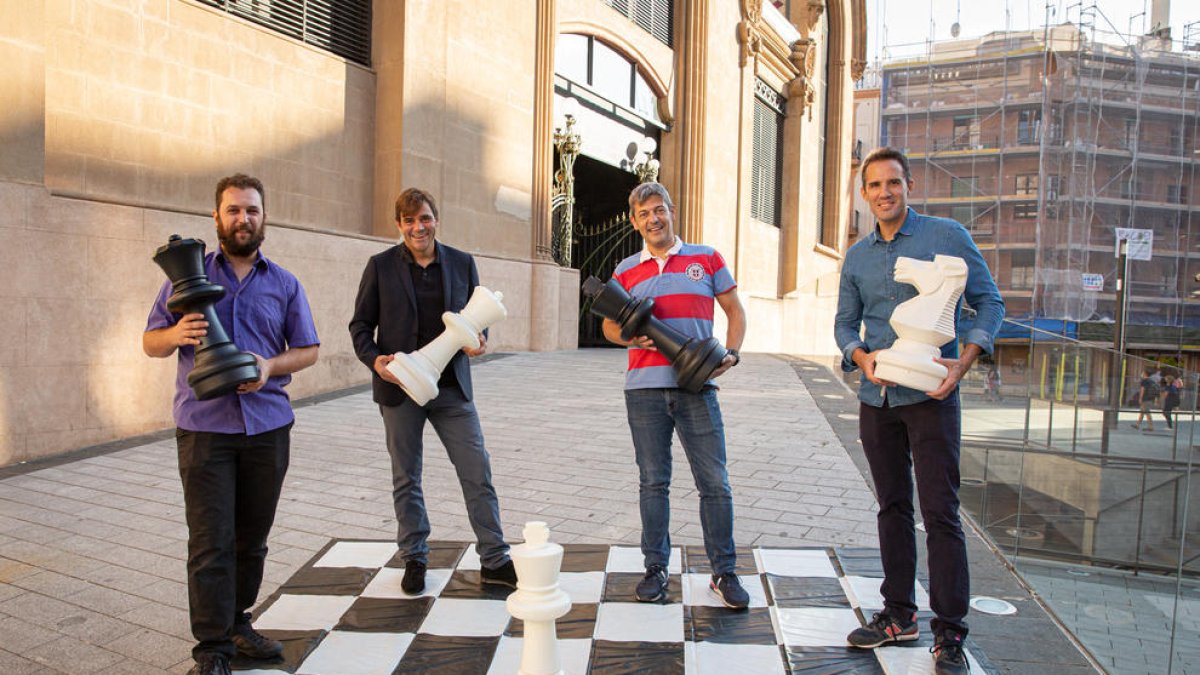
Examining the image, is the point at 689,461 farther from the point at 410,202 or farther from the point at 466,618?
the point at 410,202

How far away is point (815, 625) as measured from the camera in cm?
309

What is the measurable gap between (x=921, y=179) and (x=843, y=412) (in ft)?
82.0

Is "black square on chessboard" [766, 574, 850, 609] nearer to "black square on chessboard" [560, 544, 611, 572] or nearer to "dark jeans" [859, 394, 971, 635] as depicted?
"dark jeans" [859, 394, 971, 635]

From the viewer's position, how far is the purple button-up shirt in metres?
2.67

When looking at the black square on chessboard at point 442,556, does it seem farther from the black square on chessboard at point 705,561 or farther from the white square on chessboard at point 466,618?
the black square on chessboard at point 705,561

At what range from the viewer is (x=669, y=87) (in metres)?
18.5

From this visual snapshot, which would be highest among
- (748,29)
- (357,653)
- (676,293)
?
(748,29)

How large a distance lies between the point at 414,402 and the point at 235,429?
33.9 inches

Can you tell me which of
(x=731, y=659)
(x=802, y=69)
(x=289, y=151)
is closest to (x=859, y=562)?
(x=731, y=659)

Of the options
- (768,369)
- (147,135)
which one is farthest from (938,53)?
(147,135)

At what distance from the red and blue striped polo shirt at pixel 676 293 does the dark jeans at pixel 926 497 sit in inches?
31.3

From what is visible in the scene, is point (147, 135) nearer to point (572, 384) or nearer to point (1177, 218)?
point (572, 384)

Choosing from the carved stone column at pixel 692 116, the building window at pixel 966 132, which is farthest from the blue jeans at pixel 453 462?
the building window at pixel 966 132

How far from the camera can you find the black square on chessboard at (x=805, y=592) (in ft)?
10.8
